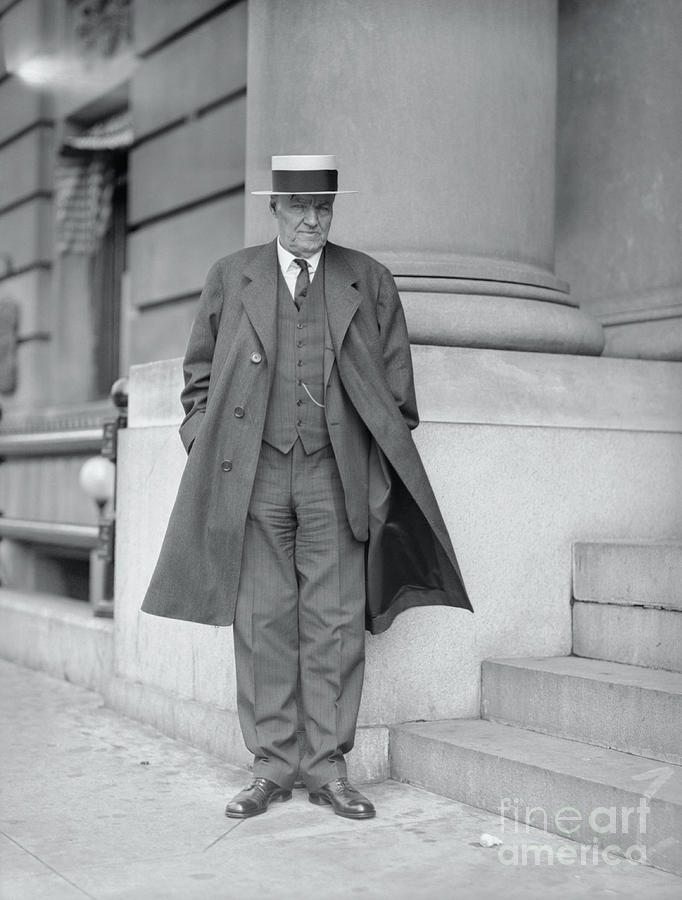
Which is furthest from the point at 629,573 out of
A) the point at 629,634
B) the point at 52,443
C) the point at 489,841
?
the point at 52,443

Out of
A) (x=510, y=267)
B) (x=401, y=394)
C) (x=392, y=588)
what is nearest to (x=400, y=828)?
(x=392, y=588)

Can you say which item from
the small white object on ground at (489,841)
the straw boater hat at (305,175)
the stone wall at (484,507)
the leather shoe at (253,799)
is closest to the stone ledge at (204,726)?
the stone wall at (484,507)

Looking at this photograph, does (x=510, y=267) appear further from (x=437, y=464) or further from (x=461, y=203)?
(x=437, y=464)

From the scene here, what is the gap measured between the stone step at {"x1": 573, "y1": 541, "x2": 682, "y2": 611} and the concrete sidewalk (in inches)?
45.4

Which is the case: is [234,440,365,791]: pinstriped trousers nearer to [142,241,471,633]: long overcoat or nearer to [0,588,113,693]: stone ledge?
[142,241,471,633]: long overcoat

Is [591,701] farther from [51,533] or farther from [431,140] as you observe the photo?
[51,533]

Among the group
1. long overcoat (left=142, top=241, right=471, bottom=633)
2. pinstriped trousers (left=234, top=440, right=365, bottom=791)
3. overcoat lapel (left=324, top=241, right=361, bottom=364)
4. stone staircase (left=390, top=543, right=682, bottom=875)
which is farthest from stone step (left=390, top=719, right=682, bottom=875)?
overcoat lapel (left=324, top=241, right=361, bottom=364)

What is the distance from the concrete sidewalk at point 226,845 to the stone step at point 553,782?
5 cm

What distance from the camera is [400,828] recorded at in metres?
4.20

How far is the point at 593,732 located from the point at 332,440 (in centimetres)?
138

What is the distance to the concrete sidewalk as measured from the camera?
3.57m

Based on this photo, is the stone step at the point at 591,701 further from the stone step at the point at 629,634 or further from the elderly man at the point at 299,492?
the elderly man at the point at 299,492

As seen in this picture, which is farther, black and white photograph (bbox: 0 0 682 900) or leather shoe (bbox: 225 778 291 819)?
leather shoe (bbox: 225 778 291 819)

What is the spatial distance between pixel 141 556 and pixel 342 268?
2.03m
